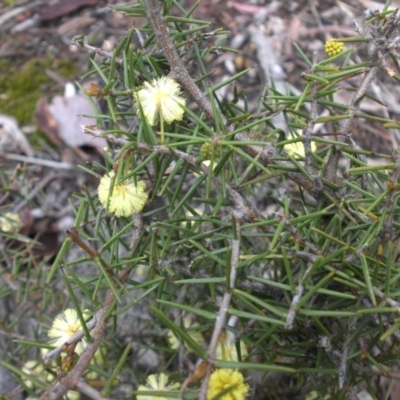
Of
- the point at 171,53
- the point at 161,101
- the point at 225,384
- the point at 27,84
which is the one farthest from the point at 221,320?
the point at 27,84

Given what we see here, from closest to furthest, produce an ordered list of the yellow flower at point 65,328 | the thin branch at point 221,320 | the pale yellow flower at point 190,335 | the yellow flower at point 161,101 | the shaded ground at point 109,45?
1. the thin branch at point 221,320
2. the yellow flower at point 161,101
3. the yellow flower at point 65,328
4. the pale yellow flower at point 190,335
5. the shaded ground at point 109,45

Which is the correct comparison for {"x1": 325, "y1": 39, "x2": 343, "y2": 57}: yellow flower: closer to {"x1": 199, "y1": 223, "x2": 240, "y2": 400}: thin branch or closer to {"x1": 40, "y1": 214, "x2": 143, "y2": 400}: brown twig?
{"x1": 199, "y1": 223, "x2": 240, "y2": 400}: thin branch

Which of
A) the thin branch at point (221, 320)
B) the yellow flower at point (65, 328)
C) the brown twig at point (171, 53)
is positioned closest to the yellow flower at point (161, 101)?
the brown twig at point (171, 53)

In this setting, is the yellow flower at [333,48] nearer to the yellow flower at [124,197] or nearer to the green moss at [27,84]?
the yellow flower at [124,197]

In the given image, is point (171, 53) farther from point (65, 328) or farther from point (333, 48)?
point (65, 328)

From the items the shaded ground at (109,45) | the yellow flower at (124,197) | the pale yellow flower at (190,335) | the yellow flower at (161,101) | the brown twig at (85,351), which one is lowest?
the pale yellow flower at (190,335)

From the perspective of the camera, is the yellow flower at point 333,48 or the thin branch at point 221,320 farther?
the yellow flower at point 333,48

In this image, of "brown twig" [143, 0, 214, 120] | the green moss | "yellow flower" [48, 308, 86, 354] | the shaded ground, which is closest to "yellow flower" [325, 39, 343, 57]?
"brown twig" [143, 0, 214, 120]
